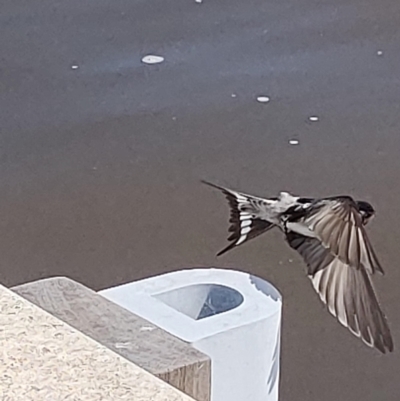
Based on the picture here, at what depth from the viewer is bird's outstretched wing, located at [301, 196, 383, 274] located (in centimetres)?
136

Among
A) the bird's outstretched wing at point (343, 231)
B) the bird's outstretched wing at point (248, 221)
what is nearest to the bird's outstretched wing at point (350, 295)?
the bird's outstretched wing at point (343, 231)

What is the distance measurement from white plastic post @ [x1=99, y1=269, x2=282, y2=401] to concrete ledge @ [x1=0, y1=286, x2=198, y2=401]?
285 millimetres

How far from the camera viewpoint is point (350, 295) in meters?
1.40

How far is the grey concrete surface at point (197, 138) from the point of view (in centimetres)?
248

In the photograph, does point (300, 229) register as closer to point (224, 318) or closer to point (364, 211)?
point (364, 211)

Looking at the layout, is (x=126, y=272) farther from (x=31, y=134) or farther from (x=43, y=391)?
(x=43, y=391)

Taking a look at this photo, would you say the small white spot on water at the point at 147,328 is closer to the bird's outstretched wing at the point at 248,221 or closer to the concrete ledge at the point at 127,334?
the concrete ledge at the point at 127,334

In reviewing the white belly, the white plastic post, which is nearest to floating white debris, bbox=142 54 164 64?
the white belly

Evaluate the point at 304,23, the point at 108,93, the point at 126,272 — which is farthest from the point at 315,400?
the point at 304,23

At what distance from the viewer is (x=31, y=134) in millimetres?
3217

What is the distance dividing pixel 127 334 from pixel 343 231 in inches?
19.8

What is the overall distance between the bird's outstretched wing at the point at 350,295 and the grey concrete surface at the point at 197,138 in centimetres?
72

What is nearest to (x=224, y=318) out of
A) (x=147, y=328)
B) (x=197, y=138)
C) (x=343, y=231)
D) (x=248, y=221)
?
(x=147, y=328)

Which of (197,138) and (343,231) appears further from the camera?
(197,138)
